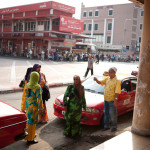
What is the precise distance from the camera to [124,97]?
651 centimetres

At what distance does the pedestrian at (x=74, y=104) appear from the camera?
4832mm

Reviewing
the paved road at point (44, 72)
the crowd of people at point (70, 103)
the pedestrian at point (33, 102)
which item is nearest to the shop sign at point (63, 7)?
the paved road at point (44, 72)

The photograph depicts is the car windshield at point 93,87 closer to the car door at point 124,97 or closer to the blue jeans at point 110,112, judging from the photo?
the car door at point 124,97

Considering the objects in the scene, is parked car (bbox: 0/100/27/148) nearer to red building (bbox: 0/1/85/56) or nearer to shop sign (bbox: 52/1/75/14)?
red building (bbox: 0/1/85/56)

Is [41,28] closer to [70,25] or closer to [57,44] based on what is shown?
[57,44]

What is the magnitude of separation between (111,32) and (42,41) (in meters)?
31.8

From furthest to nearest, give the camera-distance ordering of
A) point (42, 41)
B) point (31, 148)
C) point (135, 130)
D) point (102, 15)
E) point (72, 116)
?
point (102, 15) < point (42, 41) < point (135, 130) < point (72, 116) < point (31, 148)

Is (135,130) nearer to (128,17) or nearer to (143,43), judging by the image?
(143,43)

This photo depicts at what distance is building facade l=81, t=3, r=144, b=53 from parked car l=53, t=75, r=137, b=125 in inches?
2178

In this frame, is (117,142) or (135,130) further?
(135,130)

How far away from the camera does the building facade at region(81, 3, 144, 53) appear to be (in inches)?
2415

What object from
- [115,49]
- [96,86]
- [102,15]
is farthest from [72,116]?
[102,15]

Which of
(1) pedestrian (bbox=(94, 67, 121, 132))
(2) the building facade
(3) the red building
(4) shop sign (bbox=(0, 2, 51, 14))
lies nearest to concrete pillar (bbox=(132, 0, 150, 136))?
(1) pedestrian (bbox=(94, 67, 121, 132))

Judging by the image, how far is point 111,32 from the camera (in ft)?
209
